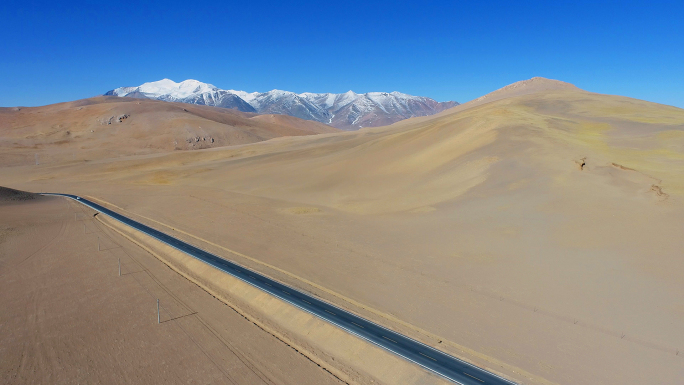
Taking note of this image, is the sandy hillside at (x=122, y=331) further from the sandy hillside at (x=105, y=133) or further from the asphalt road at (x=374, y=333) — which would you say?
the sandy hillside at (x=105, y=133)

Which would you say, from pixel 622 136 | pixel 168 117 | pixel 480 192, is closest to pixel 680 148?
pixel 622 136

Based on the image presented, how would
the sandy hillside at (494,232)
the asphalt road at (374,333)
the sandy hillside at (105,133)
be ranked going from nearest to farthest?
1. the asphalt road at (374,333)
2. the sandy hillside at (494,232)
3. the sandy hillside at (105,133)

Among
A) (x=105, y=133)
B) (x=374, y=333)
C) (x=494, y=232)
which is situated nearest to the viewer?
(x=374, y=333)

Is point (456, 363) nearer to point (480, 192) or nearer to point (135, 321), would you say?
point (135, 321)

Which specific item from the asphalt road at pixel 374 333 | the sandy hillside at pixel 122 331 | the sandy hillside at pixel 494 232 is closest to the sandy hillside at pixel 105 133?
the sandy hillside at pixel 494 232

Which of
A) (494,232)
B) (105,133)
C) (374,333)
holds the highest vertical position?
(105,133)

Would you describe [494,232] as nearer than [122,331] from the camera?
No

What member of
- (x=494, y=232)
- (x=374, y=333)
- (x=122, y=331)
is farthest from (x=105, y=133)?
(x=374, y=333)

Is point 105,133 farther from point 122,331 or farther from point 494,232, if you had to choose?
point 494,232
